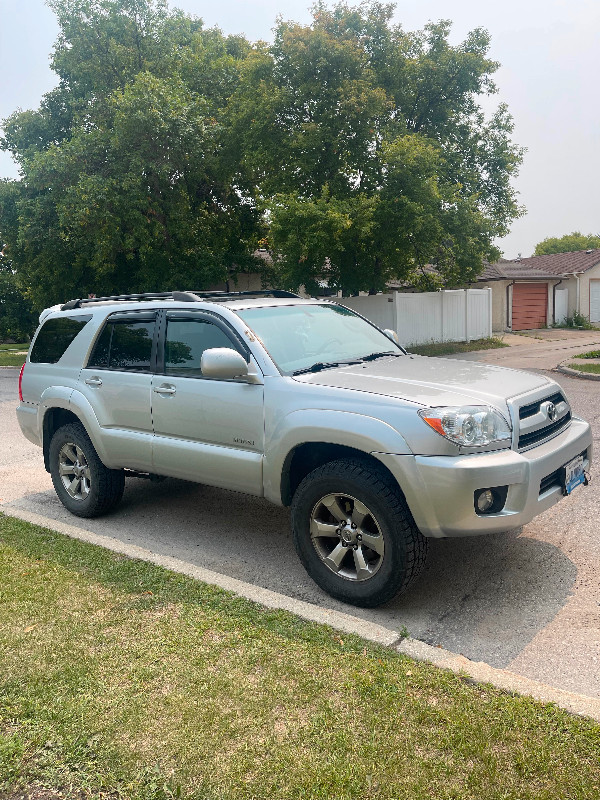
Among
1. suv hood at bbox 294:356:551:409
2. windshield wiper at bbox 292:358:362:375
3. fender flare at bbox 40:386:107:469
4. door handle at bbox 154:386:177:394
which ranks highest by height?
windshield wiper at bbox 292:358:362:375

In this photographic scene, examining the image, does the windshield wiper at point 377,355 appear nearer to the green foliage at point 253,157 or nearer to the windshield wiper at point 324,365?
the windshield wiper at point 324,365

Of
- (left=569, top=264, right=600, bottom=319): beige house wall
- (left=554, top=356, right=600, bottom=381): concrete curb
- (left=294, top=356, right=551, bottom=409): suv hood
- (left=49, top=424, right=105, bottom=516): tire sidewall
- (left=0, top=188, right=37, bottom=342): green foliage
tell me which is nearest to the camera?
(left=294, top=356, right=551, bottom=409): suv hood

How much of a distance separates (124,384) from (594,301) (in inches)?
1402

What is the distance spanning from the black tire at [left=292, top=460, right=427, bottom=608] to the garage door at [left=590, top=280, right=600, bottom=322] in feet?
118

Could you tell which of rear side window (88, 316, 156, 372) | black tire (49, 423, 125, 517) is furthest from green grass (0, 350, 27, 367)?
rear side window (88, 316, 156, 372)

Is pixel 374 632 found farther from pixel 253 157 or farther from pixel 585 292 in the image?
pixel 585 292

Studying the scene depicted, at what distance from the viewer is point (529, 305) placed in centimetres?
3419

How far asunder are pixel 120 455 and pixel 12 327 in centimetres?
3979

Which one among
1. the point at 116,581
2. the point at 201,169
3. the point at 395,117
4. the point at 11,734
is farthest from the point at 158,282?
the point at 11,734

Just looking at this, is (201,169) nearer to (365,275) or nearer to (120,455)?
(365,275)

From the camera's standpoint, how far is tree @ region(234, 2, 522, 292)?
746 inches

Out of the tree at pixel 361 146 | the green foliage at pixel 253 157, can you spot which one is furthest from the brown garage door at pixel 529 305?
the tree at pixel 361 146

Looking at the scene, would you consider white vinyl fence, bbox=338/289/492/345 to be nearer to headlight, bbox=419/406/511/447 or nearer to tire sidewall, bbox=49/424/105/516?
tire sidewall, bbox=49/424/105/516

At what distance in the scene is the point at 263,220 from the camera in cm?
2545
